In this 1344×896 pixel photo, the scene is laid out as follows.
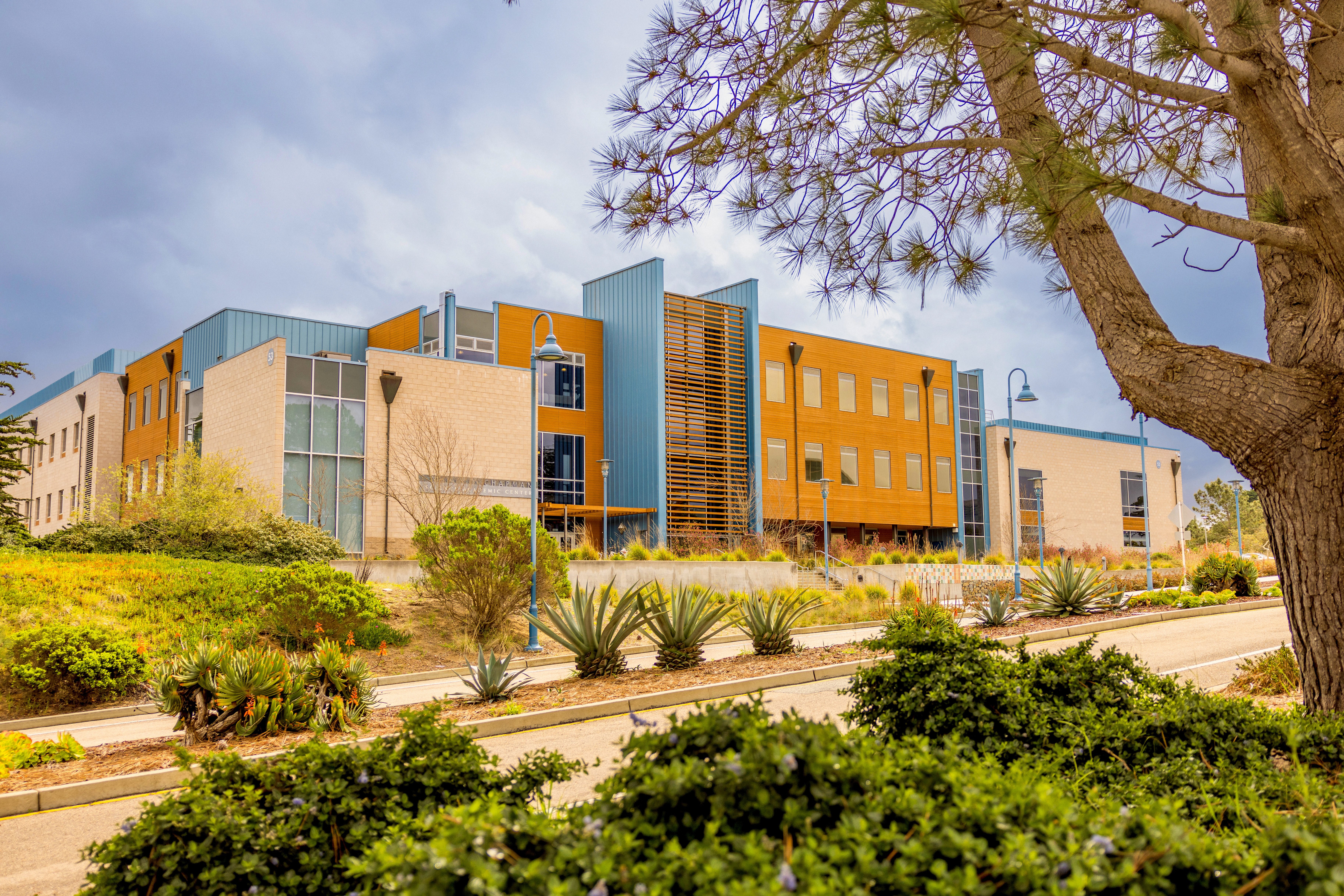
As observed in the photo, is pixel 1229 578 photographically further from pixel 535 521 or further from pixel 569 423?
pixel 569 423

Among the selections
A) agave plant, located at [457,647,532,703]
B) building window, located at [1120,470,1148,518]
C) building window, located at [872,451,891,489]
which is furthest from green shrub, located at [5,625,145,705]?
building window, located at [1120,470,1148,518]

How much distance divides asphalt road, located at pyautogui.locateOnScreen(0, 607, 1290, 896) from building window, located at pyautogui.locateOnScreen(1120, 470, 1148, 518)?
48.0 meters

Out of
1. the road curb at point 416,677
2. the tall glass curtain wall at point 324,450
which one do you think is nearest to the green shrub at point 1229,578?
the road curb at point 416,677

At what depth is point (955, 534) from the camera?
172ft

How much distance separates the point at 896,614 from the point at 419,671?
1187 cm

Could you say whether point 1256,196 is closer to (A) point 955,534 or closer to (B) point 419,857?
(B) point 419,857

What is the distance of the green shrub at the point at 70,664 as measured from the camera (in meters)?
13.3

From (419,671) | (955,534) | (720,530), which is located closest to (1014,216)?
(419,671)

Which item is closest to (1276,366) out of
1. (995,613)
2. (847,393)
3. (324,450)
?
(995,613)

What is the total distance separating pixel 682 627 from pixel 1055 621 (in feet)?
30.9

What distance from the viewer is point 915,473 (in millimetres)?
50750

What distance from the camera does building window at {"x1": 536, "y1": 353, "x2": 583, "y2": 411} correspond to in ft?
134

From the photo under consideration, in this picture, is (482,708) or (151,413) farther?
(151,413)

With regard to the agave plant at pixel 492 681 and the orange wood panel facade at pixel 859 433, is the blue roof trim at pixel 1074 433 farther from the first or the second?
the agave plant at pixel 492 681
